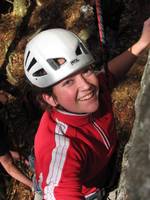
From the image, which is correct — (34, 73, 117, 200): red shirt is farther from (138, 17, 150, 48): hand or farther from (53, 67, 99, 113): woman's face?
(138, 17, 150, 48): hand

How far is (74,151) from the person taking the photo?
3.12 m

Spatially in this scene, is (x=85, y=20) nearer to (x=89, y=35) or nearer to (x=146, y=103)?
(x=89, y=35)

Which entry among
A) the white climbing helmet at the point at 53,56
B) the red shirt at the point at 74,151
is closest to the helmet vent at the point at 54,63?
the white climbing helmet at the point at 53,56

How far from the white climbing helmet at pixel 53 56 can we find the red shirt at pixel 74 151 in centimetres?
29

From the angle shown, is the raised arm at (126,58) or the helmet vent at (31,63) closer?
the helmet vent at (31,63)

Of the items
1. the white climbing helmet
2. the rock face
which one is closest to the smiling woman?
the white climbing helmet

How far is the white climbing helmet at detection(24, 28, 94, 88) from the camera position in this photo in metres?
3.35

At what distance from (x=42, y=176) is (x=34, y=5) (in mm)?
7769

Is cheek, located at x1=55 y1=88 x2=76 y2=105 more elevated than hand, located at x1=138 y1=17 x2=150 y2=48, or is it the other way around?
cheek, located at x1=55 y1=88 x2=76 y2=105

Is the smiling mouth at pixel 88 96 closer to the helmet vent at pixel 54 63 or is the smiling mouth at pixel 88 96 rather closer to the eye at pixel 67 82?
the eye at pixel 67 82

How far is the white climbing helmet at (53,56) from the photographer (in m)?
3.35

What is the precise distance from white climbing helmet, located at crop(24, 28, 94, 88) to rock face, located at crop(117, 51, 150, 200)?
3.90 ft

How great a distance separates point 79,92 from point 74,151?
416 mm

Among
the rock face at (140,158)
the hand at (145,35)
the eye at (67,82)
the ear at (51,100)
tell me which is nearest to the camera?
the rock face at (140,158)
